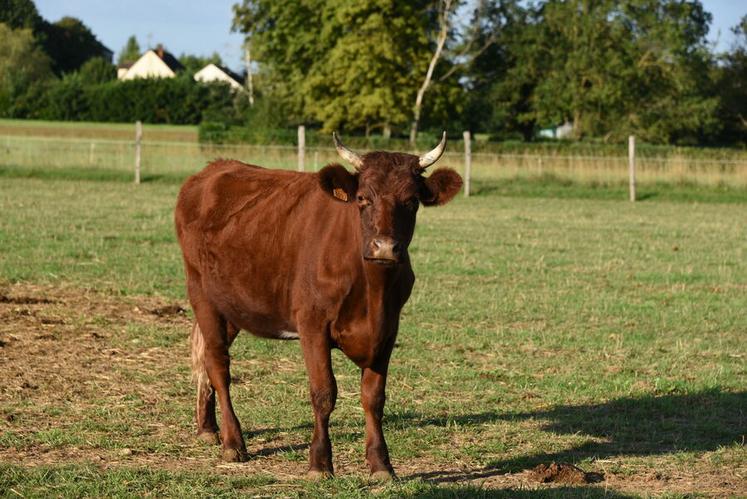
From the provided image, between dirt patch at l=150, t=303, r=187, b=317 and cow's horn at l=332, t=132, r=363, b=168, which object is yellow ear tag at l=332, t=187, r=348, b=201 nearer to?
cow's horn at l=332, t=132, r=363, b=168

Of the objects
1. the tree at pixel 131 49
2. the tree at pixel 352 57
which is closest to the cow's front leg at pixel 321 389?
the tree at pixel 352 57

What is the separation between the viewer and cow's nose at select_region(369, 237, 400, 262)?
5820mm

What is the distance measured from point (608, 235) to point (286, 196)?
47.4 ft

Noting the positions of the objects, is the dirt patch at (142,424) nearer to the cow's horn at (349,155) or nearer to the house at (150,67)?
the cow's horn at (349,155)

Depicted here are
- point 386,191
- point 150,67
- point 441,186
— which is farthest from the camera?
point 150,67

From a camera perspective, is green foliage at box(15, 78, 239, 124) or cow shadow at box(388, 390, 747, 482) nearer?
cow shadow at box(388, 390, 747, 482)

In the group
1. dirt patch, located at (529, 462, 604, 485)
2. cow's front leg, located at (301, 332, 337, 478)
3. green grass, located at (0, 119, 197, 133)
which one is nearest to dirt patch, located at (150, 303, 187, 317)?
cow's front leg, located at (301, 332, 337, 478)

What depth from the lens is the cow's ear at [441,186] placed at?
21.2 ft

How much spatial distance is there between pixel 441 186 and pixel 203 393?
86.4 inches

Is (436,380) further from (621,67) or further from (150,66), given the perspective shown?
(150,66)

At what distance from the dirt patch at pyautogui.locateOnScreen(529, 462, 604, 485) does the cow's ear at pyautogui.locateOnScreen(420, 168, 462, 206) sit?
166 centimetres

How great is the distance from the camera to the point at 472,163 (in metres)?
35.8

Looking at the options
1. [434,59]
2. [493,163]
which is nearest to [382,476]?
[493,163]

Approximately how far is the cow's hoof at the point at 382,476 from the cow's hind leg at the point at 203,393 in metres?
1.39
